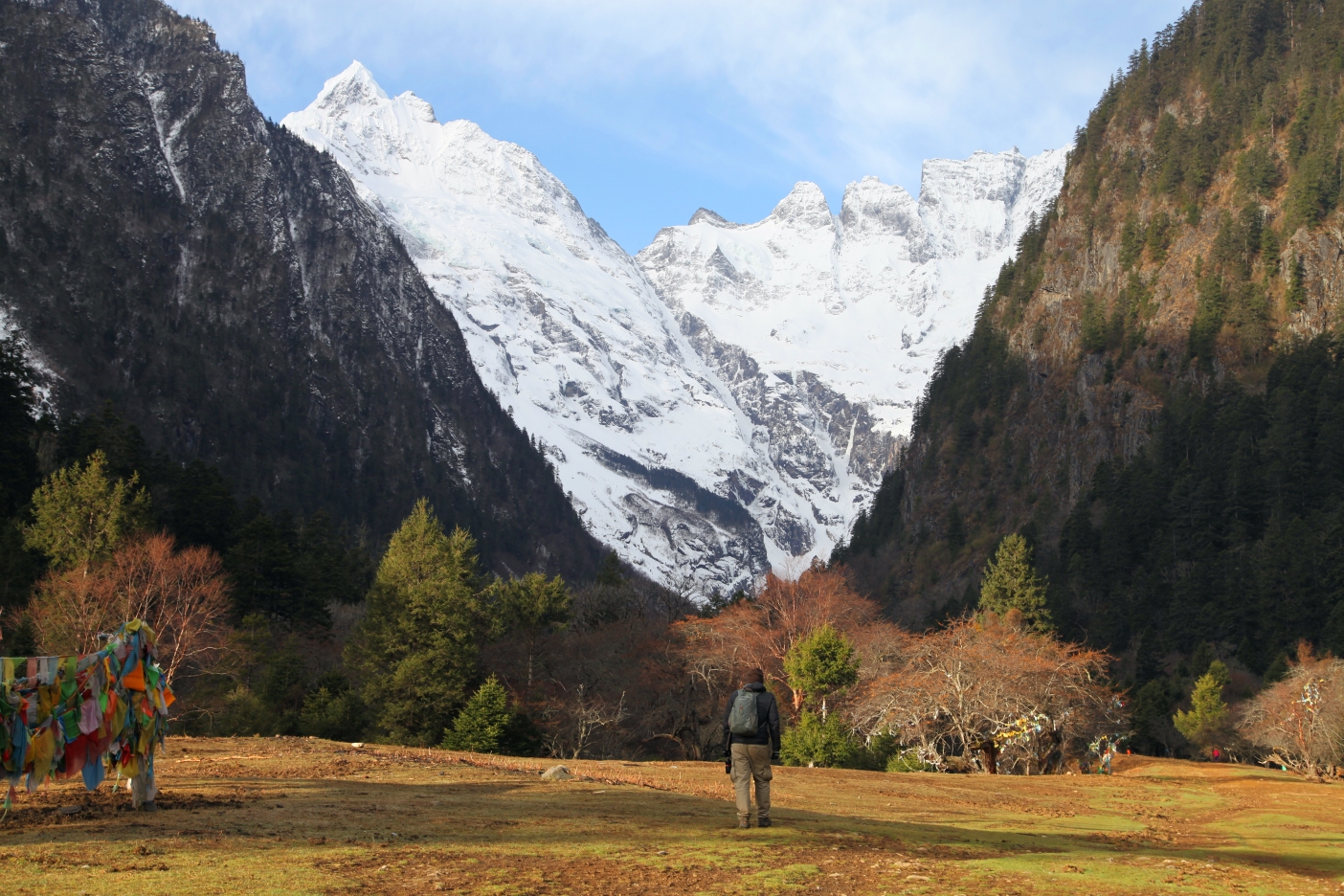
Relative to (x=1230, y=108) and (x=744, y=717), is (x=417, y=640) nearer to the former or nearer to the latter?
(x=744, y=717)

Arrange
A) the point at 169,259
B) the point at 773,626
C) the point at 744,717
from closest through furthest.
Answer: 1. the point at 744,717
2. the point at 773,626
3. the point at 169,259

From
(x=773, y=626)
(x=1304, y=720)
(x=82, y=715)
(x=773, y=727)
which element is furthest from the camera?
(x=773, y=626)

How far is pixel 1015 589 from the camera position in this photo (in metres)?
88.5

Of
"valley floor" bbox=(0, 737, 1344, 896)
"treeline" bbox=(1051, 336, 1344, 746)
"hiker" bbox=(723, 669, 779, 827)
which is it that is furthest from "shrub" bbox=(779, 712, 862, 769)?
"treeline" bbox=(1051, 336, 1344, 746)

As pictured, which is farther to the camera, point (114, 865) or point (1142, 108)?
point (1142, 108)

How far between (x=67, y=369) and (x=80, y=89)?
5175 centimetres

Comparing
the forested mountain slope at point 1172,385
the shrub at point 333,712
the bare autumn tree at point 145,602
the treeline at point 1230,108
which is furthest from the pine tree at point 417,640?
the treeline at point 1230,108

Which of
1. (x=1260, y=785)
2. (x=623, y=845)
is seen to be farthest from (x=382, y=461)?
(x=623, y=845)

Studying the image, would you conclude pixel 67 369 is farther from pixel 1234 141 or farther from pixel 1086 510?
pixel 1234 141

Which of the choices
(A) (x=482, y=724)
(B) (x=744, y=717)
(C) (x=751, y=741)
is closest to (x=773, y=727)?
(C) (x=751, y=741)

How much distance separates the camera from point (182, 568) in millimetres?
53938

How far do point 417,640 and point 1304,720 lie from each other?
136ft

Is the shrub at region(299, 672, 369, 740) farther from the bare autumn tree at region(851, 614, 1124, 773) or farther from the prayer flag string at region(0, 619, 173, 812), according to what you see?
the prayer flag string at region(0, 619, 173, 812)

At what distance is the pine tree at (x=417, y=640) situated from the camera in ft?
165
